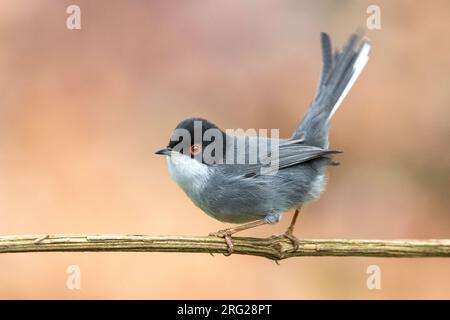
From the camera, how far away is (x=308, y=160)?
464 cm

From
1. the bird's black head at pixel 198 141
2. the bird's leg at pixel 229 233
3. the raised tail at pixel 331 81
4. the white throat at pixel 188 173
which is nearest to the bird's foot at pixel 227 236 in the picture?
the bird's leg at pixel 229 233

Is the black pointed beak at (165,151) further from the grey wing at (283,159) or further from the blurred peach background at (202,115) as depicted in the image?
the blurred peach background at (202,115)

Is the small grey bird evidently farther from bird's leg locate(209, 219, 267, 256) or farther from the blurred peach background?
the blurred peach background

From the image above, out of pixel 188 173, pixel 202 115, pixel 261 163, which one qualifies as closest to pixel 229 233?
pixel 188 173

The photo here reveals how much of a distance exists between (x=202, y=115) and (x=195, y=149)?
324 cm

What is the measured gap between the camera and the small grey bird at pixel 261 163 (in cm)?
424

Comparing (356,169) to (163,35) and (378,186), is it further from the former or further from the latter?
(163,35)

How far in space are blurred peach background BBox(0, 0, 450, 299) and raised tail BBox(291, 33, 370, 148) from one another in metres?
1.92

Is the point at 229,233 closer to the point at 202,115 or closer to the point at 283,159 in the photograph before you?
the point at 283,159

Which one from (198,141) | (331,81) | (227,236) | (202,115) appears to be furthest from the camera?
(202,115)

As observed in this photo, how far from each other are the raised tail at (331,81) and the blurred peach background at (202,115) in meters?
1.92

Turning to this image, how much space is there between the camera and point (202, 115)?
748 centimetres

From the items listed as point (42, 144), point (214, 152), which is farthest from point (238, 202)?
point (42, 144)

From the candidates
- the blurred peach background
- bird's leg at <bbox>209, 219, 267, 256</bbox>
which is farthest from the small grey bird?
the blurred peach background
